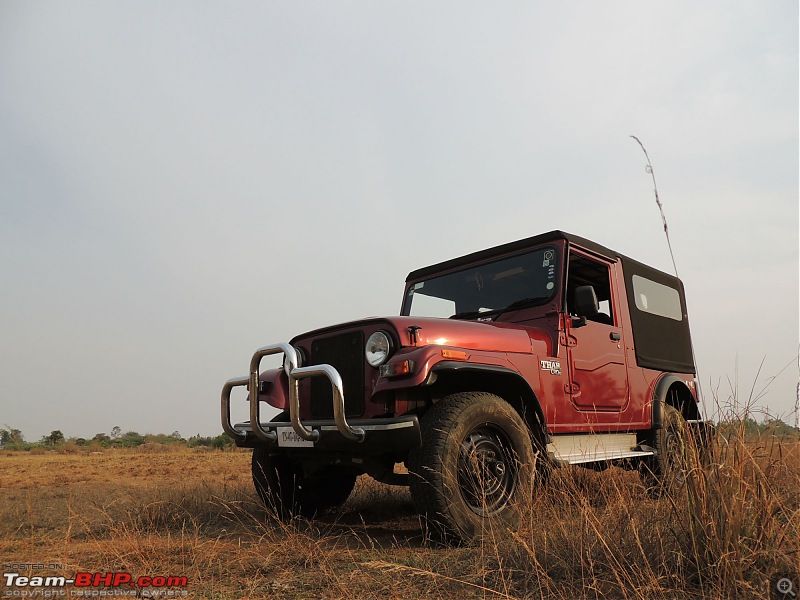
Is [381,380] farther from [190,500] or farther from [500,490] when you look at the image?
[190,500]

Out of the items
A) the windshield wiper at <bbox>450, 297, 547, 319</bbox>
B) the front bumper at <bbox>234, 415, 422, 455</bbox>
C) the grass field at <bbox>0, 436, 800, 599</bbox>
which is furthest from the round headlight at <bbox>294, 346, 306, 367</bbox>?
the windshield wiper at <bbox>450, 297, 547, 319</bbox>

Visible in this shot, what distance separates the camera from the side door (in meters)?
4.53

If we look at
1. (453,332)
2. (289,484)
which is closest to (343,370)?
(453,332)

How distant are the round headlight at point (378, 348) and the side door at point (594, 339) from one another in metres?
1.73

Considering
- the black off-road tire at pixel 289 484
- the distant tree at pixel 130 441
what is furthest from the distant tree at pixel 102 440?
the black off-road tire at pixel 289 484

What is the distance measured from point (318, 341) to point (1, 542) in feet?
8.71

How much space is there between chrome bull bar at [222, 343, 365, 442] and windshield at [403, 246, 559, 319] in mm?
1937

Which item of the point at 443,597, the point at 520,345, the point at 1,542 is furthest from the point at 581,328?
the point at 1,542

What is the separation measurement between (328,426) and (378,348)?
597mm

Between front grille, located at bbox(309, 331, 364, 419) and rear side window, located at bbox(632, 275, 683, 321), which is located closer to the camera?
front grille, located at bbox(309, 331, 364, 419)

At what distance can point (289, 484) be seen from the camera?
15.2 feet

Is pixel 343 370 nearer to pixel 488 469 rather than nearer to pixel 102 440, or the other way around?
pixel 488 469

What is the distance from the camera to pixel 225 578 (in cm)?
280

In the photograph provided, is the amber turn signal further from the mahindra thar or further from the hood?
the hood
